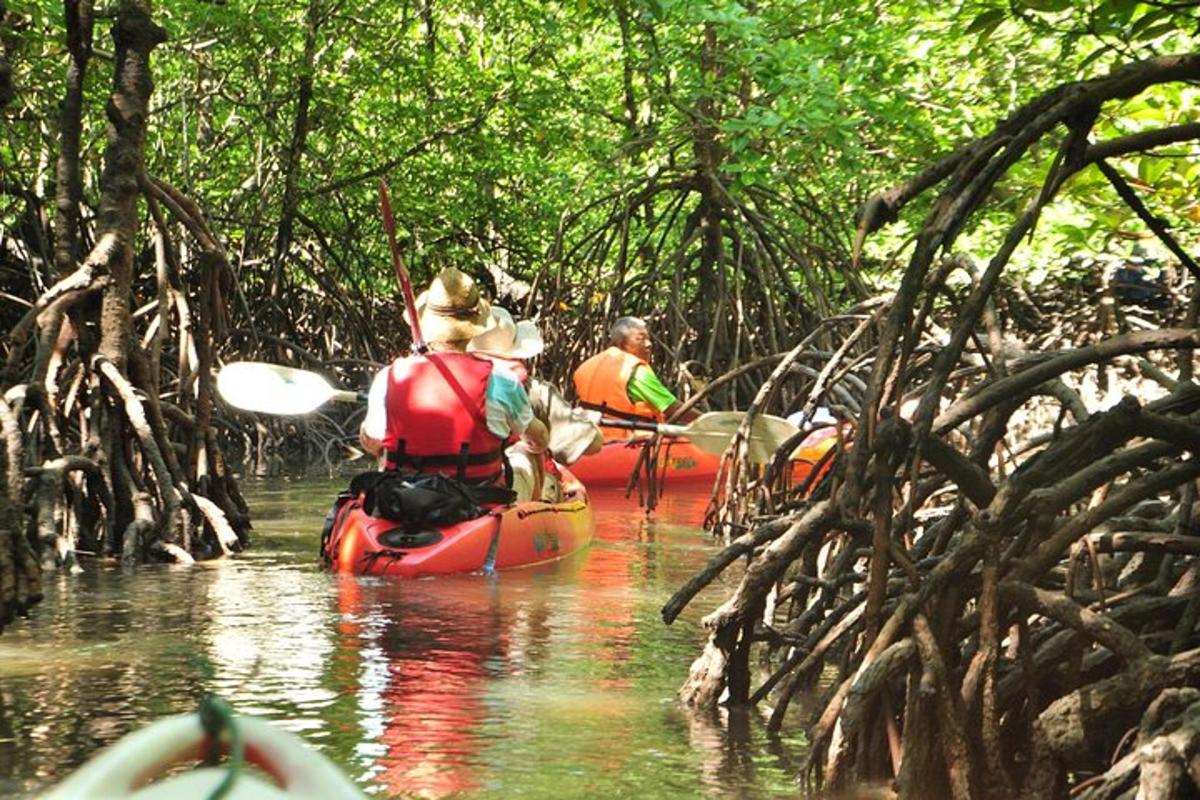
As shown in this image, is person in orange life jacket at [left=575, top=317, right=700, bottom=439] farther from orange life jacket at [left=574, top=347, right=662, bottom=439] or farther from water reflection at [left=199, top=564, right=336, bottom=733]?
water reflection at [left=199, top=564, right=336, bottom=733]

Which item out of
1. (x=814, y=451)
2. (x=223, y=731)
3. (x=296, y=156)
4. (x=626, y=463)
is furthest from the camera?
(x=296, y=156)

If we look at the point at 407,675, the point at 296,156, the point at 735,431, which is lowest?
the point at 407,675

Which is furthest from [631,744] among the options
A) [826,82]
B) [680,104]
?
[680,104]

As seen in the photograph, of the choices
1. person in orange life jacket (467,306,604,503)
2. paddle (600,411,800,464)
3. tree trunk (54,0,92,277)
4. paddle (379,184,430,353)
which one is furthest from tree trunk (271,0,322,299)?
tree trunk (54,0,92,277)

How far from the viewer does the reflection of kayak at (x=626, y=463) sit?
13344mm

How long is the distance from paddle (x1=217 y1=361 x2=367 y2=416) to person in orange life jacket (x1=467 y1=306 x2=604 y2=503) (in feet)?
2.37

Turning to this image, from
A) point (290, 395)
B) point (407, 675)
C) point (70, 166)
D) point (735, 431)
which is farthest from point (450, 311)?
point (407, 675)

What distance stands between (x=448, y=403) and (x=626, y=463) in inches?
209

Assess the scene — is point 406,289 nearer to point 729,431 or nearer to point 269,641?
point 729,431

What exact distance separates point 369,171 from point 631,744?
1213 cm

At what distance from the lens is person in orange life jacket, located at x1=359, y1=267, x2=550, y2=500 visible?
26.8 feet

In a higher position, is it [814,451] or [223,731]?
[814,451]

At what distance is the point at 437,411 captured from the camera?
322 inches

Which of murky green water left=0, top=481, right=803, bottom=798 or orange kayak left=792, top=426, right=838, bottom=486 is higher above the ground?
orange kayak left=792, top=426, right=838, bottom=486
